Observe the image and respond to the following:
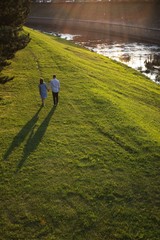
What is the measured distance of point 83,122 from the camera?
59.6ft

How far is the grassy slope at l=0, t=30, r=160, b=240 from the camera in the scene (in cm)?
1101

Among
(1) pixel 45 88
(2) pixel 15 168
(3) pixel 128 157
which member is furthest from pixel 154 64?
(2) pixel 15 168

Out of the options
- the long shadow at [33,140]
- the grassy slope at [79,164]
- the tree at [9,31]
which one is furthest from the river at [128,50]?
the long shadow at [33,140]

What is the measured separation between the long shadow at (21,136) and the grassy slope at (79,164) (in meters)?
0.06

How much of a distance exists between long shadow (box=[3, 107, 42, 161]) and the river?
21.1 meters

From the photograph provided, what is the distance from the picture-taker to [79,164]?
1416cm

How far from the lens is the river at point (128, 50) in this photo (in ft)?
135

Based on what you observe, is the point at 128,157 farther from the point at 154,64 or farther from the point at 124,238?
the point at 154,64

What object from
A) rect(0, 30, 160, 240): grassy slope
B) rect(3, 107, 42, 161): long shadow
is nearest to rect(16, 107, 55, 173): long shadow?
rect(0, 30, 160, 240): grassy slope

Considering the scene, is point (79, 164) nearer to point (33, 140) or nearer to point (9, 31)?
point (33, 140)

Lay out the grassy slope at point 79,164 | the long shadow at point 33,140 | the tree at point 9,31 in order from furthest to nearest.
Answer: the tree at point 9,31 < the long shadow at point 33,140 < the grassy slope at point 79,164

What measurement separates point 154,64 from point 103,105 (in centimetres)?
2565

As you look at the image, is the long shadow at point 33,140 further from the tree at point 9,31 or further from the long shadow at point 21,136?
the tree at point 9,31

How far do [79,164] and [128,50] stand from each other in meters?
45.0
